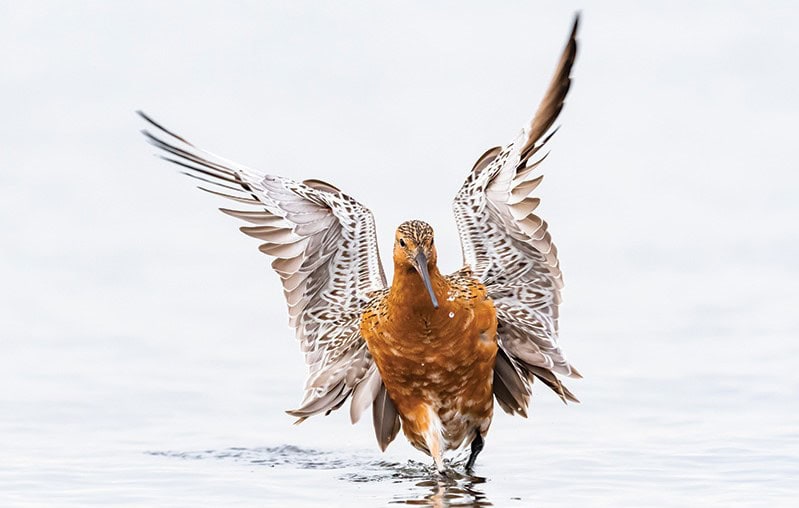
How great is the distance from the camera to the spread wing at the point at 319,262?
46.9ft

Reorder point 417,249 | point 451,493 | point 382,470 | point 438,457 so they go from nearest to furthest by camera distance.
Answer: point 451,493
point 417,249
point 438,457
point 382,470

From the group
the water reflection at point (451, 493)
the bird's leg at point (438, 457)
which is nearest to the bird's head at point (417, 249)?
the bird's leg at point (438, 457)

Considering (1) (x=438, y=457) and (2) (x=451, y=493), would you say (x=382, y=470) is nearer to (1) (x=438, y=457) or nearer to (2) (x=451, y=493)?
(1) (x=438, y=457)

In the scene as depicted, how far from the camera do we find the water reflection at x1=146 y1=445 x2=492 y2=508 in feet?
42.8

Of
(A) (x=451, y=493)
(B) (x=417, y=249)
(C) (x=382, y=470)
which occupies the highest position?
(B) (x=417, y=249)

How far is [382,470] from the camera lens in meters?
14.4

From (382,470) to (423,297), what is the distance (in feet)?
5.42

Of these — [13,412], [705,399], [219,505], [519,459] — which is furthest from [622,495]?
[13,412]

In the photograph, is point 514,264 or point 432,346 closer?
point 432,346

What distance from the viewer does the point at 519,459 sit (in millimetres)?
14711

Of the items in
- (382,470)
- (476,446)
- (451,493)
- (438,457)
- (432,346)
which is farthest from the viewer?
(476,446)

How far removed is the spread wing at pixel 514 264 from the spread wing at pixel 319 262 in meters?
0.87

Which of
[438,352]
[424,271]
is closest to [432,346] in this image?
[438,352]

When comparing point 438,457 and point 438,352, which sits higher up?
point 438,352
